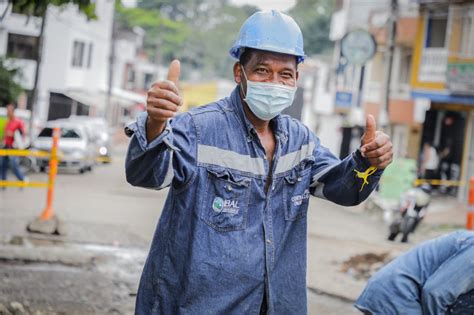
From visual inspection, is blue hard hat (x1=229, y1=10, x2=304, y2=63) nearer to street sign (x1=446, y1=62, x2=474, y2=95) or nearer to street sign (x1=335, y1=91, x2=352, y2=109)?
street sign (x1=446, y1=62, x2=474, y2=95)

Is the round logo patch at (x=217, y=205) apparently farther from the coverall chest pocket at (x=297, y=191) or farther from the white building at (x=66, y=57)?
the white building at (x=66, y=57)

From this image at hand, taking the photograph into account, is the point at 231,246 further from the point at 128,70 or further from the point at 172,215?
the point at 128,70

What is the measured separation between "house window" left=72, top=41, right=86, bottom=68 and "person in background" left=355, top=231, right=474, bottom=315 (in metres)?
41.3

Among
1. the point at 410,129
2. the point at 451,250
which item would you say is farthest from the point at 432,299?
the point at 410,129

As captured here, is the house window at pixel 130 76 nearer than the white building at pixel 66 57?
No

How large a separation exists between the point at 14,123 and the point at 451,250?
1341 centimetres

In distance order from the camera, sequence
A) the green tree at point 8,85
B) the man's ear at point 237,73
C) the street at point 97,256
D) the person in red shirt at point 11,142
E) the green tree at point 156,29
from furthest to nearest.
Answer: the green tree at point 156,29, the green tree at point 8,85, the person in red shirt at point 11,142, the street at point 97,256, the man's ear at point 237,73

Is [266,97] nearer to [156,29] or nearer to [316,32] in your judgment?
[316,32]

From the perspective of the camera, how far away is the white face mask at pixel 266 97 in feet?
10.4

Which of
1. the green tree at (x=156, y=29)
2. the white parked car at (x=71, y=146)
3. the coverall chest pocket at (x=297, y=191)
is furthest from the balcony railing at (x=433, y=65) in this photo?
the green tree at (x=156, y=29)

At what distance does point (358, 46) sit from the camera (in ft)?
76.2

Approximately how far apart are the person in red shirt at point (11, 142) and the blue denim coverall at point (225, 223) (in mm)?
12845

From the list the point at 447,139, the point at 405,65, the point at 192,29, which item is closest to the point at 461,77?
the point at 447,139

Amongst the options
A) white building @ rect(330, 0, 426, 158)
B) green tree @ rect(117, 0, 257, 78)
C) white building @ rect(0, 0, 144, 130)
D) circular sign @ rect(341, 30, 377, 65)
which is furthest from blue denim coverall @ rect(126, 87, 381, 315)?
green tree @ rect(117, 0, 257, 78)
